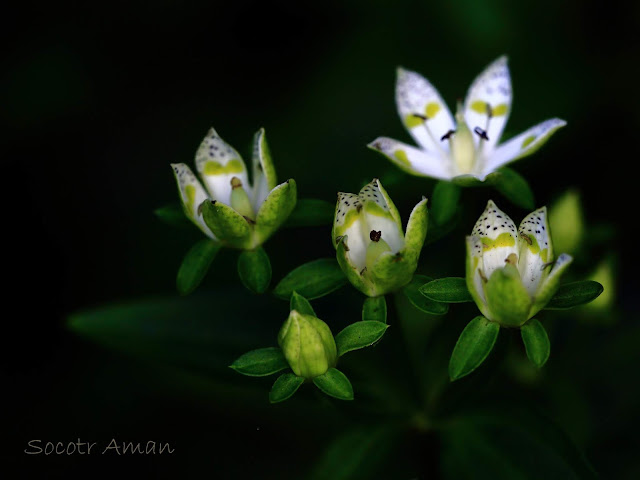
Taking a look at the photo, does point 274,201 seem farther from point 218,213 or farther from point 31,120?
point 31,120

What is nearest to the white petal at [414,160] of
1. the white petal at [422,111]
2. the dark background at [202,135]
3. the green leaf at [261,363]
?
the white petal at [422,111]

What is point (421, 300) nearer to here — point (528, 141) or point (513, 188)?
point (513, 188)

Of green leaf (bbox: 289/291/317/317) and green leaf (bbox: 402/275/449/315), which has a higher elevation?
green leaf (bbox: 289/291/317/317)

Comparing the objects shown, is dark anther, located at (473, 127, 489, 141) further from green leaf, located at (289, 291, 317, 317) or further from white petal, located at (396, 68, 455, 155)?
green leaf, located at (289, 291, 317, 317)

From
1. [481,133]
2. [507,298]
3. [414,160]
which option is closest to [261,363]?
[507,298]

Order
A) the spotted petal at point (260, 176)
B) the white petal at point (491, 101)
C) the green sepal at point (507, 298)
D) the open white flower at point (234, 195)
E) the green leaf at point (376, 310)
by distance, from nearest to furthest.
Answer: the green sepal at point (507, 298)
the green leaf at point (376, 310)
the open white flower at point (234, 195)
the spotted petal at point (260, 176)
the white petal at point (491, 101)

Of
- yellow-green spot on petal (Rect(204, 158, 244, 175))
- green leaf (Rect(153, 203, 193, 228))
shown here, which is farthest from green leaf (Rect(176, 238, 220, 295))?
yellow-green spot on petal (Rect(204, 158, 244, 175))

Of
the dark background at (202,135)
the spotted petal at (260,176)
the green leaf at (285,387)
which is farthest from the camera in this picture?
the dark background at (202,135)

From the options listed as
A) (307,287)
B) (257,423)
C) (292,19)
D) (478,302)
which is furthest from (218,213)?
(292,19)

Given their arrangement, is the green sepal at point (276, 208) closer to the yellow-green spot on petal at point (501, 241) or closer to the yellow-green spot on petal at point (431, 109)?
the yellow-green spot on petal at point (501, 241)
